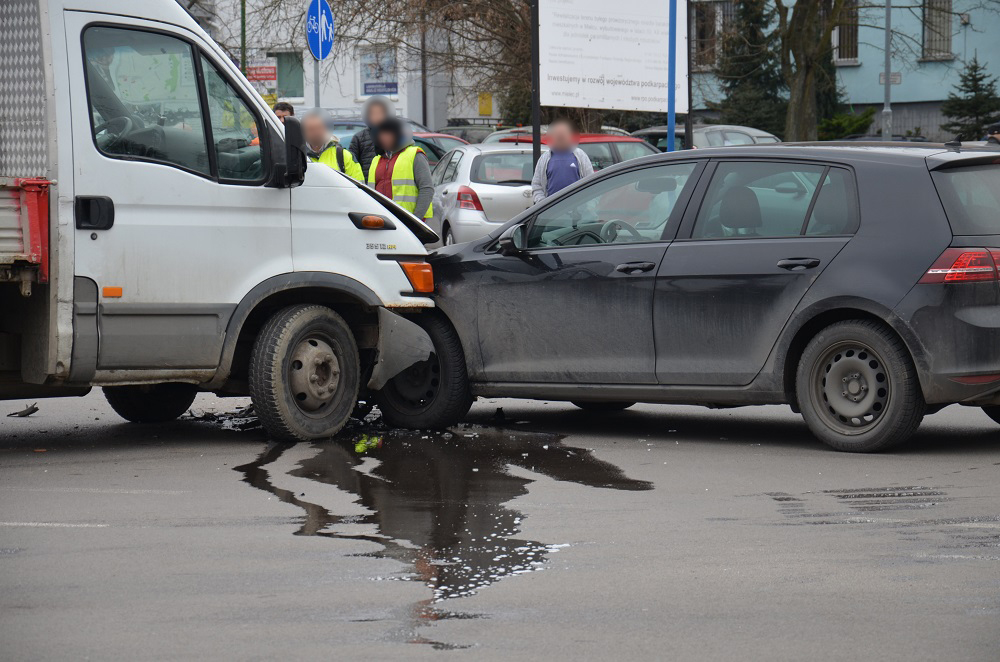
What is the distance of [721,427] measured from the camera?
914 cm

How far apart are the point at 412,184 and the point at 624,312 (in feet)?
13.0

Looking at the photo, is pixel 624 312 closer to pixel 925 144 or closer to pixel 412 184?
pixel 925 144

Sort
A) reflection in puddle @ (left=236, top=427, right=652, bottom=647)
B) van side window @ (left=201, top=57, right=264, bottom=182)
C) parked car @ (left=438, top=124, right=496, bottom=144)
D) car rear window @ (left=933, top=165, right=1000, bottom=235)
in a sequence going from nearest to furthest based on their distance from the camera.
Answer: reflection in puddle @ (left=236, top=427, right=652, bottom=647)
car rear window @ (left=933, top=165, right=1000, bottom=235)
van side window @ (left=201, top=57, right=264, bottom=182)
parked car @ (left=438, top=124, right=496, bottom=144)

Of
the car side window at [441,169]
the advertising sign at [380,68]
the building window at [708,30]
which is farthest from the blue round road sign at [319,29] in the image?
the advertising sign at [380,68]

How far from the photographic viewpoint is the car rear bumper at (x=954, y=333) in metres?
7.52

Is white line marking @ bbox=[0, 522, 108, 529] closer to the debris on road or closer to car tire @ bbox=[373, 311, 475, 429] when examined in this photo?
car tire @ bbox=[373, 311, 475, 429]

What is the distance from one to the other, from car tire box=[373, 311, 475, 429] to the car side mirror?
57 centimetres

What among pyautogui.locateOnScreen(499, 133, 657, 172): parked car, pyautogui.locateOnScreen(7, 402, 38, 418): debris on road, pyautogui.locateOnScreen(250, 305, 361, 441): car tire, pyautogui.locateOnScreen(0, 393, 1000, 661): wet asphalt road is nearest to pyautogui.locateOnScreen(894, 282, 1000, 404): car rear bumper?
pyautogui.locateOnScreen(0, 393, 1000, 661): wet asphalt road

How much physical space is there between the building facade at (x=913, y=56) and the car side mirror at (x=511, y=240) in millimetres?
33270

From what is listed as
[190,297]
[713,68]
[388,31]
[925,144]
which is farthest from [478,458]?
[713,68]

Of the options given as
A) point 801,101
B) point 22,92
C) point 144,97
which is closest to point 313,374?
point 144,97

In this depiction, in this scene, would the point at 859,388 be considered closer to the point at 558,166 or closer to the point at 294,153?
the point at 294,153

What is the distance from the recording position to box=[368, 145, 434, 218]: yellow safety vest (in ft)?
39.3

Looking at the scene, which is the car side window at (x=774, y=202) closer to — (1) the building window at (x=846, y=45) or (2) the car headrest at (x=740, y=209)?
(2) the car headrest at (x=740, y=209)
